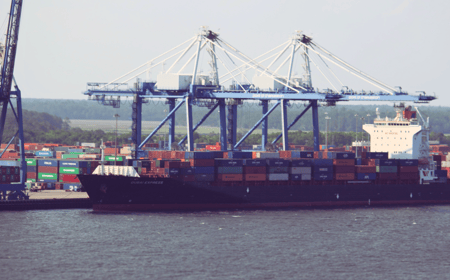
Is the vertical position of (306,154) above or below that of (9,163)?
above

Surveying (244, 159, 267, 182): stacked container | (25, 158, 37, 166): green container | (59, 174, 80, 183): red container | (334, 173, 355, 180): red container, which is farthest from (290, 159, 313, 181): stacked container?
(25, 158, 37, 166): green container

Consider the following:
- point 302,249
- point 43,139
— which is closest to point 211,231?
point 302,249

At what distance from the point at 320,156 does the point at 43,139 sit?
11071cm

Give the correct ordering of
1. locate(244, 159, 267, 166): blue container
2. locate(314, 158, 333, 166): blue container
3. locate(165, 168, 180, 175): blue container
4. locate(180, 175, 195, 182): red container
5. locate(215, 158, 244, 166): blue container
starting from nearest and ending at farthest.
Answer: locate(165, 168, 180, 175): blue container → locate(180, 175, 195, 182): red container → locate(215, 158, 244, 166): blue container → locate(244, 159, 267, 166): blue container → locate(314, 158, 333, 166): blue container

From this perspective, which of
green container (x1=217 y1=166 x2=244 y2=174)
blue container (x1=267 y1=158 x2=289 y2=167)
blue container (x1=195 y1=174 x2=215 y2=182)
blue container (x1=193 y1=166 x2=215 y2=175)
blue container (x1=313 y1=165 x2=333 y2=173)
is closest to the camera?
blue container (x1=195 y1=174 x2=215 y2=182)

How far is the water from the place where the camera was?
44.1m

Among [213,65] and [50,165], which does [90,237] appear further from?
[213,65]

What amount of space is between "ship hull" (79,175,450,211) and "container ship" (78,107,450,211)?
0.32 ft

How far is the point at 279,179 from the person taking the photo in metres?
72.1

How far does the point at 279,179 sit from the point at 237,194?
17.1 ft

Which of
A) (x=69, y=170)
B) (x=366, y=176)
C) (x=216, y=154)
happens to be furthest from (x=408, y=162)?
(x=69, y=170)

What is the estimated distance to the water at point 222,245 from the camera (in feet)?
145

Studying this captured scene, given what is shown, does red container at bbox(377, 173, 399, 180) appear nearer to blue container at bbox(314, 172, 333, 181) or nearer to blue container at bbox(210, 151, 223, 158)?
blue container at bbox(314, 172, 333, 181)

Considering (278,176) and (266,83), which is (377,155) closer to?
(278,176)
